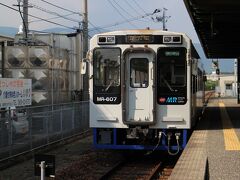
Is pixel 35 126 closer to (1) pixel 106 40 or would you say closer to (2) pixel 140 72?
(1) pixel 106 40

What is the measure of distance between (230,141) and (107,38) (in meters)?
4.01

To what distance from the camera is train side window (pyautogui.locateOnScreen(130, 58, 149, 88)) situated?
12523 mm

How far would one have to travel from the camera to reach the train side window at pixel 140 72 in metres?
12.5

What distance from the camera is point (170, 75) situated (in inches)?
493

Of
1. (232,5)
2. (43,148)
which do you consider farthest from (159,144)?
(232,5)

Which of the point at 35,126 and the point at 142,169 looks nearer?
the point at 142,169

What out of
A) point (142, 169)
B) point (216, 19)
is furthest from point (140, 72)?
point (216, 19)

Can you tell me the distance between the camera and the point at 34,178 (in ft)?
35.5

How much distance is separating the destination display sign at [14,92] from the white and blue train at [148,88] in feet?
9.02

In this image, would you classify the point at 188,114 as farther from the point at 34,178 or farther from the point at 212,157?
the point at 34,178

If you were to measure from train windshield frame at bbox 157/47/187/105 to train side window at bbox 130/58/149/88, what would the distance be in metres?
0.33

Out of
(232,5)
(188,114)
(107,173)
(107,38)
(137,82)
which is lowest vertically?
(107,173)

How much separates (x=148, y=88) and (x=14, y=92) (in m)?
4.10

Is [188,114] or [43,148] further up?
[188,114]
